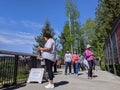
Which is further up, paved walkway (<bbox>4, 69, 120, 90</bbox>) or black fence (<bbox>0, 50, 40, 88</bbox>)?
black fence (<bbox>0, 50, 40, 88</bbox>)

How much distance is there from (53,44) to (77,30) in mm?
53267

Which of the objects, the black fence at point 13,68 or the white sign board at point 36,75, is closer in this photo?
the black fence at point 13,68

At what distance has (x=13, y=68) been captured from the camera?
36.1ft

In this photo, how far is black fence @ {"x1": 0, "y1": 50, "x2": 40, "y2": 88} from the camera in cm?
1012

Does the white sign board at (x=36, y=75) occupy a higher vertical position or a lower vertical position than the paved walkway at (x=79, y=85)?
higher

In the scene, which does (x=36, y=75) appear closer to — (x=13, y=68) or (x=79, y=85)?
(x=13, y=68)

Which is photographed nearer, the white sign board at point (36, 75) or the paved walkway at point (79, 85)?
the paved walkway at point (79, 85)

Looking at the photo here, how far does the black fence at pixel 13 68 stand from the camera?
1012 centimetres

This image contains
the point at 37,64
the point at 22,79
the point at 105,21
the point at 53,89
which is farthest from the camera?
the point at 105,21

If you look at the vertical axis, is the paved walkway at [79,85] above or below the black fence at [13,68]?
below

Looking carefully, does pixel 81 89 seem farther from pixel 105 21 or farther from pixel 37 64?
pixel 105 21

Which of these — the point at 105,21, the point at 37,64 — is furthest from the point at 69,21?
the point at 37,64

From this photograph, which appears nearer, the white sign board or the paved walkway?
the paved walkway

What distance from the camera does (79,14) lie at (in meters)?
63.6
